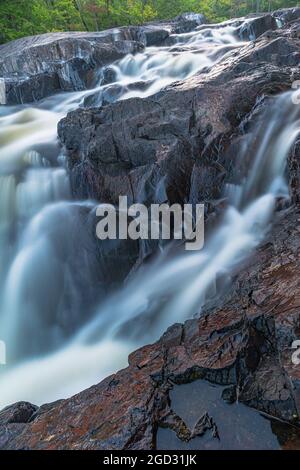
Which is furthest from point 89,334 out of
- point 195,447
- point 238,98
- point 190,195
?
point 238,98

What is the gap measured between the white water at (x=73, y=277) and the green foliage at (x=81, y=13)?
63.6 ft

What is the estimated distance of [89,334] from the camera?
5430 millimetres

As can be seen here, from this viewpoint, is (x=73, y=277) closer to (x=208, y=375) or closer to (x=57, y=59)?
(x=208, y=375)

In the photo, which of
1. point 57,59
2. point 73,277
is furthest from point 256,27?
point 73,277

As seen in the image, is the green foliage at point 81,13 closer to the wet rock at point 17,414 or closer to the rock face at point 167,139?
the rock face at point 167,139

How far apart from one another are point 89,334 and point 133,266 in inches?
54.2

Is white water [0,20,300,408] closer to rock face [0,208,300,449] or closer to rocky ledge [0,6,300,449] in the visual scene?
rocky ledge [0,6,300,449]

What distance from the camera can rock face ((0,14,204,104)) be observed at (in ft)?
49.4

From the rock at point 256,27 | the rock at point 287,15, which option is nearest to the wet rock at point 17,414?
the rock at point 256,27

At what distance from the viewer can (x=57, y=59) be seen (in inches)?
679

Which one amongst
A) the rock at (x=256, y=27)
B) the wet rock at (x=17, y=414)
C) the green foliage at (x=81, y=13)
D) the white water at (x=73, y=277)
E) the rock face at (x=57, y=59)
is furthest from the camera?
the green foliage at (x=81, y=13)

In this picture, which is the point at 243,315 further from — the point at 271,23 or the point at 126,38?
the point at 126,38

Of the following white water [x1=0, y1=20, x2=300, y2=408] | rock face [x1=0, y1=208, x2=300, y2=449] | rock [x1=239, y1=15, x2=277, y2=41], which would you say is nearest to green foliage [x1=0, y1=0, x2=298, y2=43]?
rock [x1=239, y1=15, x2=277, y2=41]

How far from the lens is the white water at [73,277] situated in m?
4.86
